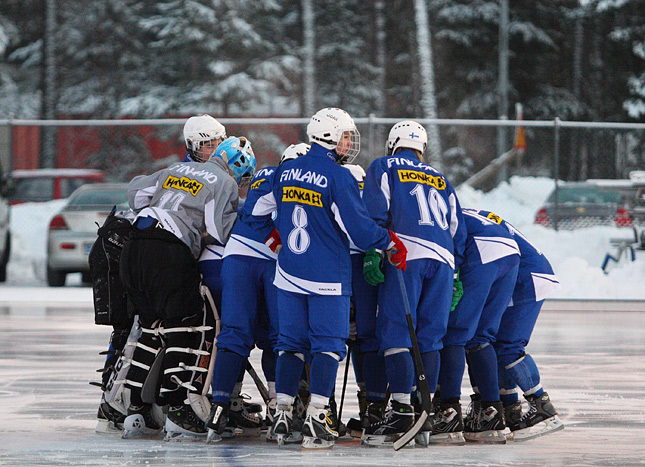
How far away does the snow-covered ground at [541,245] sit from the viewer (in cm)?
1705

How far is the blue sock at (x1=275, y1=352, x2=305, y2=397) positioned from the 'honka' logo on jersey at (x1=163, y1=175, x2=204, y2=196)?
120 centimetres

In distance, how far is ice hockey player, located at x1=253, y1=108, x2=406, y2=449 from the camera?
688 centimetres

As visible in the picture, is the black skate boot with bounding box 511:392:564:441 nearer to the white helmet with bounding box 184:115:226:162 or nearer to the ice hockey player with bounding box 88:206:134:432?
the ice hockey player with bounding box 88:206:134:432

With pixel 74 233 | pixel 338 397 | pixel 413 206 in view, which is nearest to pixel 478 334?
pixel 413 206

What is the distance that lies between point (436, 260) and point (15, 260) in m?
14.6

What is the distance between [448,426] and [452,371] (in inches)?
12.9

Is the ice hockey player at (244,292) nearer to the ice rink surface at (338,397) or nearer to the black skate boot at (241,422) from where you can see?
the black skate boot at (241,422)

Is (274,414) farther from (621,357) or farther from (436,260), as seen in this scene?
(621,357)

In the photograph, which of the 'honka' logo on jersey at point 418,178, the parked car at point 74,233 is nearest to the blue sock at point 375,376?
the 'honka' logo on jersey at point 418,178

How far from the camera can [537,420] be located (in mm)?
7383

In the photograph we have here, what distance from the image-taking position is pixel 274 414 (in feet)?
23.8

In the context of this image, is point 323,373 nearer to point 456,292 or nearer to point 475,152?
point 456,292

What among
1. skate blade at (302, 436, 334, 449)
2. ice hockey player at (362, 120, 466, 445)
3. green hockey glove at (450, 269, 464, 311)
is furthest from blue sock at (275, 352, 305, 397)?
green hockey glove at (450, 269, 464, 311)

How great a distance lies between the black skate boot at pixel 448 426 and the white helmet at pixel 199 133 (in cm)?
226
